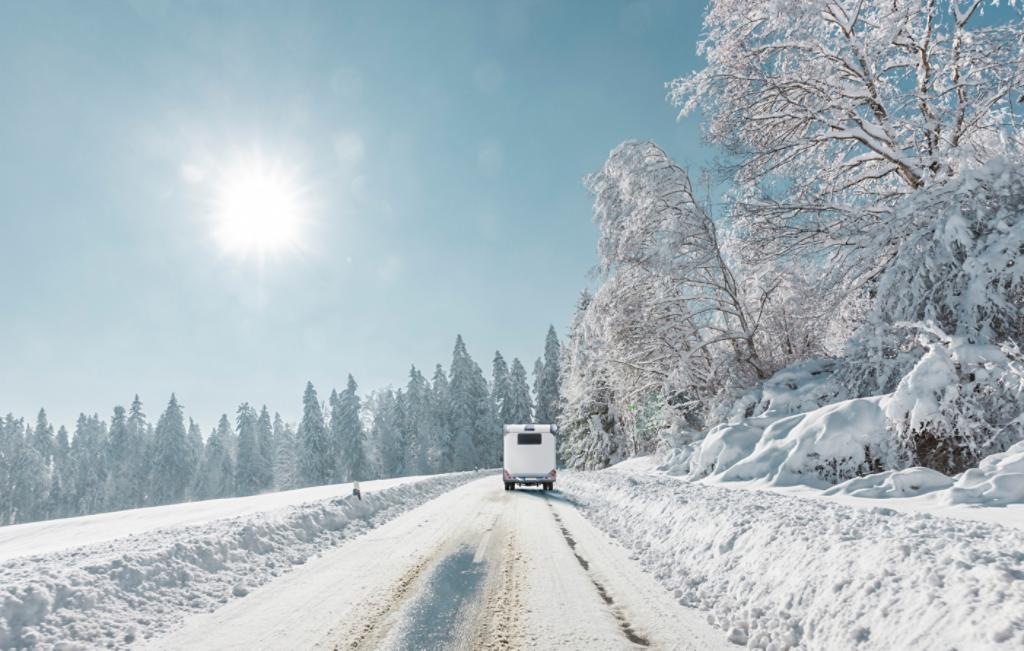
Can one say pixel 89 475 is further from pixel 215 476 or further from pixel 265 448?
pixel 265 448

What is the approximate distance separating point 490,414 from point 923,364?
67.0 metres

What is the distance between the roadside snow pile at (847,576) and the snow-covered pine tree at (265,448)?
8630 centimetres

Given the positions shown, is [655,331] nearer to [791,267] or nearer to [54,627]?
[791,267]

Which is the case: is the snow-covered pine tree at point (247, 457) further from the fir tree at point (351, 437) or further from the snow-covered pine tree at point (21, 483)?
the snow-covered pine tree at point (21, 483)

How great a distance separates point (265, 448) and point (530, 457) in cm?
7272

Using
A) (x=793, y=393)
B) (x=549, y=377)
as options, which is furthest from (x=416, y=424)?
(x=793, y=393)

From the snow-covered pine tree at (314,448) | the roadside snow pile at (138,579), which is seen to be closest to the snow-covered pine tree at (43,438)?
the snow-covered pine tree at (314,448)

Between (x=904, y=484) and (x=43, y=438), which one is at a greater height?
(x=43, y=438)

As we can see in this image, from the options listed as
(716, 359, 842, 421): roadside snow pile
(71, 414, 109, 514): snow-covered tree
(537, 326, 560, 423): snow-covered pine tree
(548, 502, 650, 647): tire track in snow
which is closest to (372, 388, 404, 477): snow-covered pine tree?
(537, 326, 560, 423): snow-covered pine tree

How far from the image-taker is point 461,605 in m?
5.72

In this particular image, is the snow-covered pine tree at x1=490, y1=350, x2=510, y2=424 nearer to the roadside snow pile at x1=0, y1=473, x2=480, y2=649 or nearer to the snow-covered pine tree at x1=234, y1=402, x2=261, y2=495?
the snow-covered pine tree at x1=234, y1=402, x2=261, y2=495

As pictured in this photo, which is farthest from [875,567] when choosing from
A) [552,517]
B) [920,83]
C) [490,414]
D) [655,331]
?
[490,414]

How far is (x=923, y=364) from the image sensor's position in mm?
9125

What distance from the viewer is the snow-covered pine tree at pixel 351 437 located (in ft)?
245
